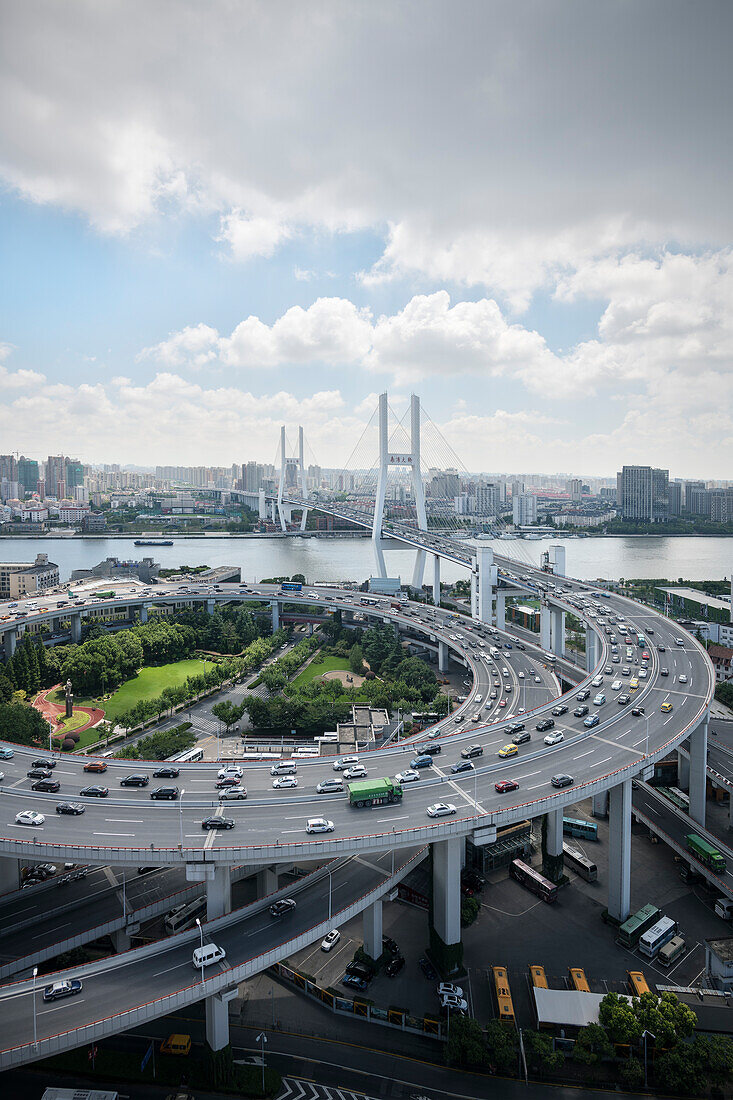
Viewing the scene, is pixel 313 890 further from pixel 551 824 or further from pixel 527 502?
pixel 527 502

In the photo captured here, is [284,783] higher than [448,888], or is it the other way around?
[284,783]

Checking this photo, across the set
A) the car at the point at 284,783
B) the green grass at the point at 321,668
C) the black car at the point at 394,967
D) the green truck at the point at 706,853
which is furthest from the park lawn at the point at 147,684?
the green truck at the point at 706,853

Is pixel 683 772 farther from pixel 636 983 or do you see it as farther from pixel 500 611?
Answer: pixel 500 611

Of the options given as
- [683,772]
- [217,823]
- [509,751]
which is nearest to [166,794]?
[217,823]

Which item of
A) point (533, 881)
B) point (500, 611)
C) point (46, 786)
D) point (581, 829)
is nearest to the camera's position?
point (46, 786)

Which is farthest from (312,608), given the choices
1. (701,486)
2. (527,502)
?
(701,486)

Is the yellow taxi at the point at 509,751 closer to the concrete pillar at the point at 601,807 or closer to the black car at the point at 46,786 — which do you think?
the concrete pillar at the point at 601,807
